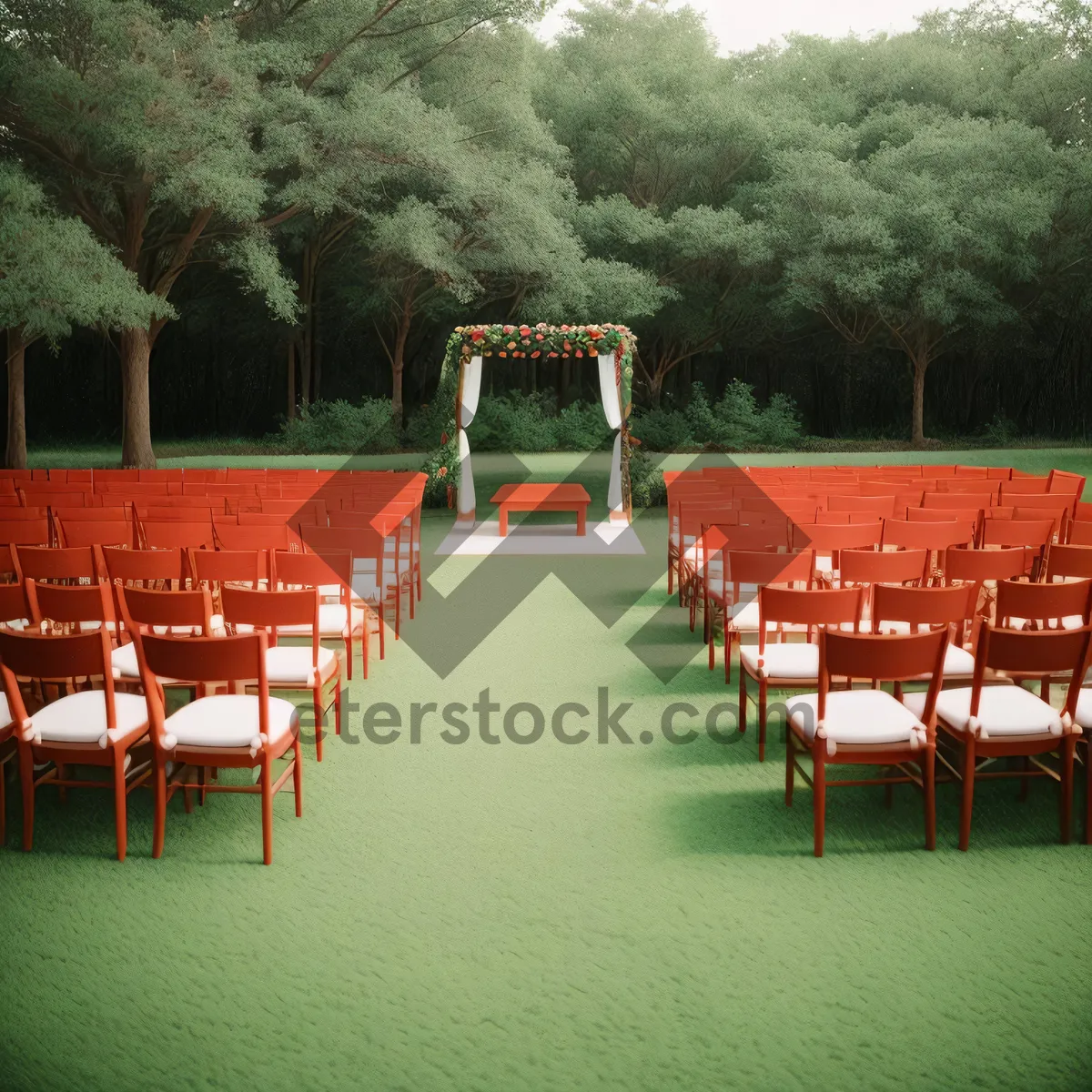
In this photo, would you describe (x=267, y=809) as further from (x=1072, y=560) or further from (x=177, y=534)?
(x=1072, y=560)

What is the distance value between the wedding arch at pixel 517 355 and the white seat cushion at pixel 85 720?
10575mm

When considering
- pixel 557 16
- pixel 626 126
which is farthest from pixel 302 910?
pixel 557 16

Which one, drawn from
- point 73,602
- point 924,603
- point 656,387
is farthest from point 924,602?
point 656,387

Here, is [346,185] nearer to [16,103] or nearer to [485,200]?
[485,200]

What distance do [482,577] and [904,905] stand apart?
691cm

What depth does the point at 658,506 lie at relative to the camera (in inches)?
648

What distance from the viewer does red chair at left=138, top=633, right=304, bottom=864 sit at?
3.79 metres

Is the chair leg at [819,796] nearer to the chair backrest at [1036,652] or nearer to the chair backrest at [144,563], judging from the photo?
the chair backrest at [1036,652]

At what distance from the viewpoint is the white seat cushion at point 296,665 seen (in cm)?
471

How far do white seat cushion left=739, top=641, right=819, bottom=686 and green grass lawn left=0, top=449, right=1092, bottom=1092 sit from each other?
0.48m

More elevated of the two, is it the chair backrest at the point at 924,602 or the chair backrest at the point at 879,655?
the chair backrest at the point at 924,602

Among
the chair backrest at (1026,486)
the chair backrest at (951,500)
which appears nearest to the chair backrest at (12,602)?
the chair backrest at (951,500)

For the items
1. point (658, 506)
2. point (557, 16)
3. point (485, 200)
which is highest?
point (557, 16)

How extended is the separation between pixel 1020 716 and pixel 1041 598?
2.28 feet
